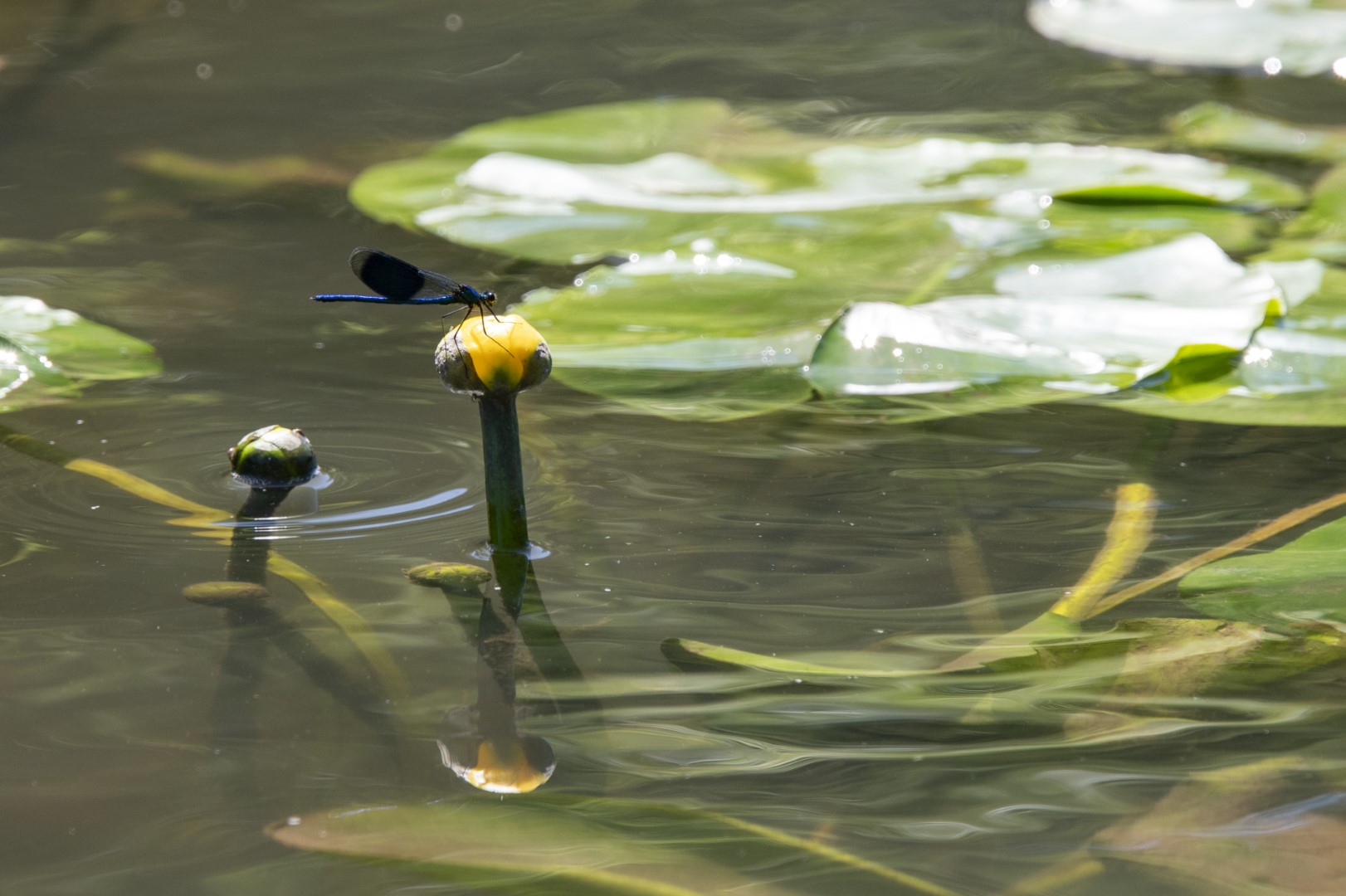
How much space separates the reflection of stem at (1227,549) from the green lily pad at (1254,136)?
135 centimetres

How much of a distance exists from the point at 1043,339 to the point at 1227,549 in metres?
0.41

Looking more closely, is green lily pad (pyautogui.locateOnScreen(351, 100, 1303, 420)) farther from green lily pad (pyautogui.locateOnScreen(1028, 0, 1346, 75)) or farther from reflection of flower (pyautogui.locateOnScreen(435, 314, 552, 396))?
green lily pad (pyautogui.locateOnScreen(1028, 0, 1346, 75))

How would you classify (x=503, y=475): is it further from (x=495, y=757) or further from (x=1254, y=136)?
(x=1254, y=136)

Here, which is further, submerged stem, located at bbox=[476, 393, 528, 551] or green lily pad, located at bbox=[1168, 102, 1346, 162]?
green lily pad, located at bbox=[1168, 102, 1346, 162]

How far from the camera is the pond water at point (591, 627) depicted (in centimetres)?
73

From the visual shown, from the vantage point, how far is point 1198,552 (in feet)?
3.67

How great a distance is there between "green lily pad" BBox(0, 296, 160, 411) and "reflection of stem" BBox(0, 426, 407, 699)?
0.36 feet

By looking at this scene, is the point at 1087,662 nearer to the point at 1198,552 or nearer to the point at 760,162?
the point at 1198,552

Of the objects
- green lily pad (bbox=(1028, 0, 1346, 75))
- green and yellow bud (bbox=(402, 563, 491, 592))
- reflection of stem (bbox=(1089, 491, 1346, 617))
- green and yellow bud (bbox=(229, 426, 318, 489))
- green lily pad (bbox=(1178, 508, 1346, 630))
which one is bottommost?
reflection of stem (bbox=(1089, 491, 1346, 617))

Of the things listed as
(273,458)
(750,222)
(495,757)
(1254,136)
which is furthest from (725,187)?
(495,757)

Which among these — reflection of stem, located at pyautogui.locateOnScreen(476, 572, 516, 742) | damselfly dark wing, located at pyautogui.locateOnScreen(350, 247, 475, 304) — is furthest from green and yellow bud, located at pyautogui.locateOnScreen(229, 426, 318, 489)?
reflection of stem, located at pyautogui.locateOnScreen(476, 572, 516, 742)

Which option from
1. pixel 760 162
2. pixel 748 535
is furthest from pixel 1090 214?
pixel 748 535

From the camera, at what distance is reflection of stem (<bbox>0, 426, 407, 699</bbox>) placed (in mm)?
925

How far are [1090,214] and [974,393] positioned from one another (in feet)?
2.33
